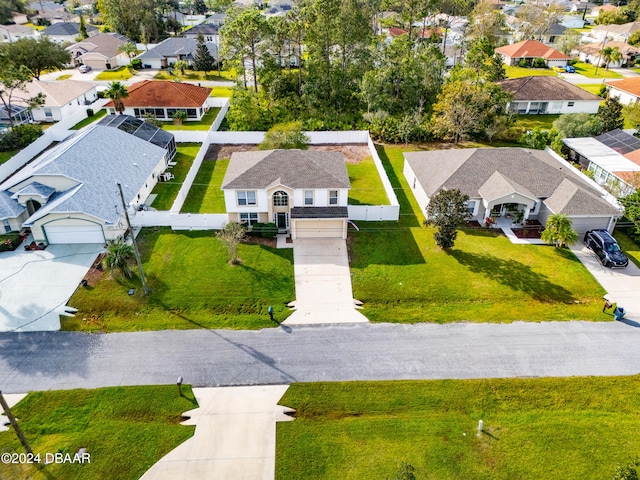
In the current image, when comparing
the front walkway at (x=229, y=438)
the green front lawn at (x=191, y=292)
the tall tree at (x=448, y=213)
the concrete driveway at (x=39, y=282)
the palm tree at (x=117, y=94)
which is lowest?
the front walkway at (x=229, y=438)

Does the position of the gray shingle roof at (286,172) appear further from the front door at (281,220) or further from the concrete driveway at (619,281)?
the concrete driveway at (619,281)

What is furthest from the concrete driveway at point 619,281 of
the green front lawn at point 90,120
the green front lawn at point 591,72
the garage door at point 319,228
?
the green front lawn at point 591,72

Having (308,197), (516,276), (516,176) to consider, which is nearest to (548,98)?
(516,176)

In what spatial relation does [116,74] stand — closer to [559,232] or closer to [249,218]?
[249,218]

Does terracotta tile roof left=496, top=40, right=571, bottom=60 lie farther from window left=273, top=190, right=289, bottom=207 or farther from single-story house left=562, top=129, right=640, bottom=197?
window left=273, top=190, right=289, bottom=207

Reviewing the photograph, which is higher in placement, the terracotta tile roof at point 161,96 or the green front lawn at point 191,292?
the terracotta tile roof at point 161,96

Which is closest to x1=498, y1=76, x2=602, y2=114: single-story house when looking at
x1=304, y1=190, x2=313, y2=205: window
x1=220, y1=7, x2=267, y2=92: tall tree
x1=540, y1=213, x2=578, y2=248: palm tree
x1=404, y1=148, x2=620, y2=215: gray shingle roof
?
x1=404, y1=148, x2=620, y2=215: gray shingle roof
